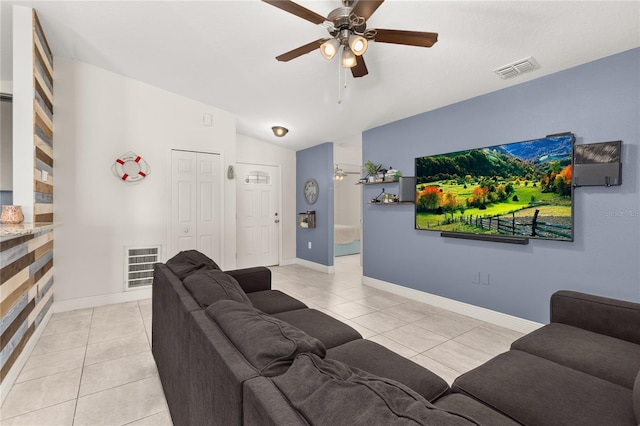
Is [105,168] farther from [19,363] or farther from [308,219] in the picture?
[308,219]

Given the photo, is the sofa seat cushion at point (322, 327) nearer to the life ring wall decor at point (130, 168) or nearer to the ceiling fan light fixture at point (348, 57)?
the ceiling fan light fixture at point (348, 57)

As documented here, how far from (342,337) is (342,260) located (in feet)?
17.4

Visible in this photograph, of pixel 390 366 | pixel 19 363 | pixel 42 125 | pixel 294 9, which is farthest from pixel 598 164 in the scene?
pixel 42 125

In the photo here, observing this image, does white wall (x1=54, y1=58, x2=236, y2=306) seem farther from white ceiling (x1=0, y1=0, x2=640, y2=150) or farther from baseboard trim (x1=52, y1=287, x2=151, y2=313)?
white ceiling (x1=0, y1=0, x2=640, y2=150)

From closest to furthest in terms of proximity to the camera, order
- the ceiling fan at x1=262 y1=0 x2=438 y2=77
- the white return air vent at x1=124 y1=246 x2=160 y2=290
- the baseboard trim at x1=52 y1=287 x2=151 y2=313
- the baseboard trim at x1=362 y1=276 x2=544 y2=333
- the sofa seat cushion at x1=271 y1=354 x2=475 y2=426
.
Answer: the sofa seat cushion at x1=271 y1=354 x2=475 y2=426, the ceiling fan at x1=262 y1=0 x2=438 y2=77, the baseboard trim at x1=362 y1=276 x2=544 y2=333, the baseboard trim at x1=52 y1=287 x2=151 y2=313, the white return air vent at x1=124 y1=246 x2=160 y2=290

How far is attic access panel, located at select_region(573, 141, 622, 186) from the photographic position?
2.44 meters

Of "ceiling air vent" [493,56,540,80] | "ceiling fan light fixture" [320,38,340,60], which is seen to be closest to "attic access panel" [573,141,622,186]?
"ceiling air vent" [493,56,540,80]

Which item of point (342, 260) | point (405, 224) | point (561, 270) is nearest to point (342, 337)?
point (561, 270)

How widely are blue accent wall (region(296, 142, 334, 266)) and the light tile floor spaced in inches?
57.8

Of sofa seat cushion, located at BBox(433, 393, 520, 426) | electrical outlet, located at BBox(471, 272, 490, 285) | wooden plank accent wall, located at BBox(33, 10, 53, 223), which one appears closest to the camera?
sofa seat cushion, located at BBox(433, 393, 520, 426)

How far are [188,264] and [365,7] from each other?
6.66ft

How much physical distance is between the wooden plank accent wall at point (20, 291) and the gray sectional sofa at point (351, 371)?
95 centimetres

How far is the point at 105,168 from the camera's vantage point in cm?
397

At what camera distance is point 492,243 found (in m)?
3.30
